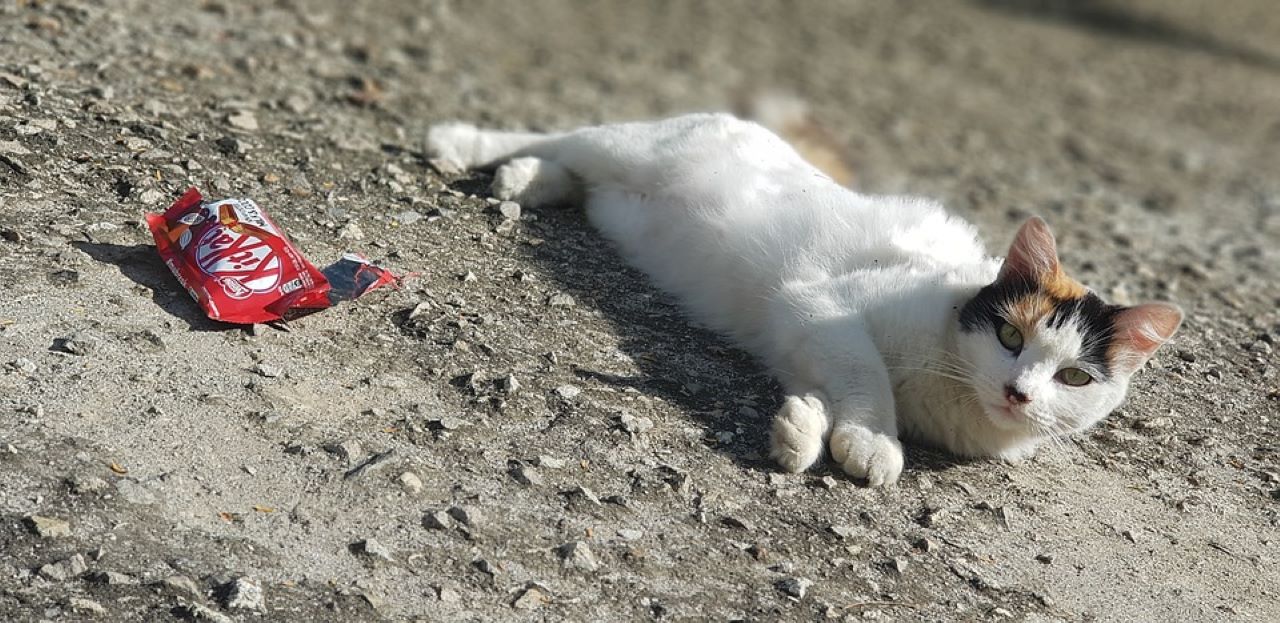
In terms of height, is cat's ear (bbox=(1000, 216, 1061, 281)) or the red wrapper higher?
cat's ear (bbox=(1000, 216, 1061, 281))

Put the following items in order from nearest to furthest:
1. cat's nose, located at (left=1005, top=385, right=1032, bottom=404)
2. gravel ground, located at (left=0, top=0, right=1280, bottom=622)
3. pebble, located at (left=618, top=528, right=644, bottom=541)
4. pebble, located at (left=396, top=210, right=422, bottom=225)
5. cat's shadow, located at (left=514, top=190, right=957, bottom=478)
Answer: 1. gravel ground, located at (left=0, top=0, right=1280, bottom=622)
2. pebble, located at (left=618, top=528, right=644, bottom=541)
3. cat's nose, located at (left=1005, top=385, right=1032, bottom=404)
4. cat's shadow, located at (left=514, top=190, right=957, bottom=478)
5. pebble, located at (left=396, top=210, right=422, bottom=225)

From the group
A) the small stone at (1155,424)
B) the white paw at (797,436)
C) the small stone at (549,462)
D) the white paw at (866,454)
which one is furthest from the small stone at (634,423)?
the small stone at (1155,424)

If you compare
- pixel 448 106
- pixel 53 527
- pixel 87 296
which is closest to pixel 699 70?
pixel 448 106

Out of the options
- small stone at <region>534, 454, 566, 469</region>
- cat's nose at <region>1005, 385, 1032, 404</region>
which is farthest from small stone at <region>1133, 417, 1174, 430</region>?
small stone at <region>534, 454, 566, 469</region>

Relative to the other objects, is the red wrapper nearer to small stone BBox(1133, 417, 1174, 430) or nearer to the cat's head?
the cat's head

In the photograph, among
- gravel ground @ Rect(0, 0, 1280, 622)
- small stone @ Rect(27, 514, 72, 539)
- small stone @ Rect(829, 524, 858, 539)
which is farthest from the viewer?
small stone @ Rect(829, 524, 858, 539)

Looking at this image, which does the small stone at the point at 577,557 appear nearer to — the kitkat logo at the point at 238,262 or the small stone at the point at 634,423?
the small stone at the point at 634,423

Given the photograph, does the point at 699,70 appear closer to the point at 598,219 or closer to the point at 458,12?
the point at 458,12
